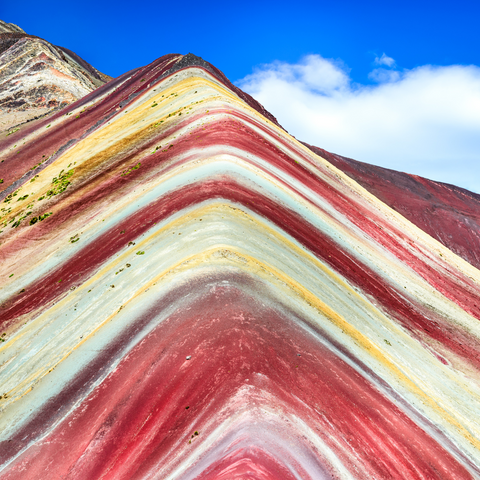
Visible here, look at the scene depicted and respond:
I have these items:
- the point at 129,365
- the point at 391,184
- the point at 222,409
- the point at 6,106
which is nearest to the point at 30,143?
the point at 6,106

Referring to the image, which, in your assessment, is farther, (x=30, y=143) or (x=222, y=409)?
(x=30, y=143)

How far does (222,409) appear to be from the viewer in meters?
8.76

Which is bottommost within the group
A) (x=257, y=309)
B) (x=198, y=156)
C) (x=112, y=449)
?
(x=112, y=449)

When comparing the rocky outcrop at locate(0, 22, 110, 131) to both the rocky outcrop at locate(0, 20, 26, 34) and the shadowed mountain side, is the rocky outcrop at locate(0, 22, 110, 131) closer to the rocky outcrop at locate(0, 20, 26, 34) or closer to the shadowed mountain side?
the rocky outcrop at locate(0, 20, 26, 34)

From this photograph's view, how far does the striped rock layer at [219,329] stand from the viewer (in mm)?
8867

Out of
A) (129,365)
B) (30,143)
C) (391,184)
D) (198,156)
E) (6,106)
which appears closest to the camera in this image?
(129,365)

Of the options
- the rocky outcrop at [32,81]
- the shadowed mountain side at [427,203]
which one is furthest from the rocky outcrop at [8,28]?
the shadowed mountain side at [427,203]

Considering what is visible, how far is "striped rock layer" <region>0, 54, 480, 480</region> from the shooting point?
8.87 meters

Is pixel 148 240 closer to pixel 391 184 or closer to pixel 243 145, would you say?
pixel 243 145

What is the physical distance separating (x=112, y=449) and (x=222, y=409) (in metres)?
2.72

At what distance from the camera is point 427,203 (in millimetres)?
60906

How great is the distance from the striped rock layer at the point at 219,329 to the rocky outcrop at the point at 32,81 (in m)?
33.5

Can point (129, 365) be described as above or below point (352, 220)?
below

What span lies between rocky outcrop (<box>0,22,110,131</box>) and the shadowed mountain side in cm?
3654
